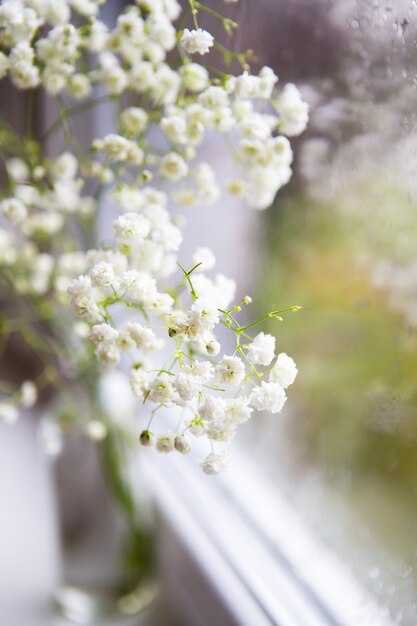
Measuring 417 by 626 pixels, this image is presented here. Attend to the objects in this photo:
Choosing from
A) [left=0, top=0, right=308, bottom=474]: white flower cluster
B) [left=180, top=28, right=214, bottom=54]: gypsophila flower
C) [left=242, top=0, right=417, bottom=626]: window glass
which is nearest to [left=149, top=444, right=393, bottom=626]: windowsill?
[left=242, top=0, right=417, bottom=626]: window glass

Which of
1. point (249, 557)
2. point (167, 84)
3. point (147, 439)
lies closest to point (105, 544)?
point (249, 557)

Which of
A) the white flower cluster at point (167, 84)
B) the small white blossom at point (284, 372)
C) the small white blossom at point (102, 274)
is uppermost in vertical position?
the white flower cluster at point (167, 84)

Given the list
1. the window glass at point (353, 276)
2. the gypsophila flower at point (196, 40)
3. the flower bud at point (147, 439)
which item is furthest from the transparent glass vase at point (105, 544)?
the gypsophila flower at point (196, 40)

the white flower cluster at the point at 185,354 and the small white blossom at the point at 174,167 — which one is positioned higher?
the small white blossom at the point at 174,167

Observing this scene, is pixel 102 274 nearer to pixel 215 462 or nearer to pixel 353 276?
pixel 215 462

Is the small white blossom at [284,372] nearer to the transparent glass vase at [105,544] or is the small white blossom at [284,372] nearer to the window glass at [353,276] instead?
the window glass at [353,276]

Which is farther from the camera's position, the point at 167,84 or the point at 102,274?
the point at 167,84

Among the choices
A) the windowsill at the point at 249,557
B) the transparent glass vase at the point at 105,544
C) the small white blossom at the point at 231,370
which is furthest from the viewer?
the transparent glass vase at the point at 105,544

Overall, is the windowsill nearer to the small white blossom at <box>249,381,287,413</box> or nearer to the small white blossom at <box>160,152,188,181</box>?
the small white blossom at <box>249,381,287,413</box>

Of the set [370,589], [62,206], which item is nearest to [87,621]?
[370,589]
